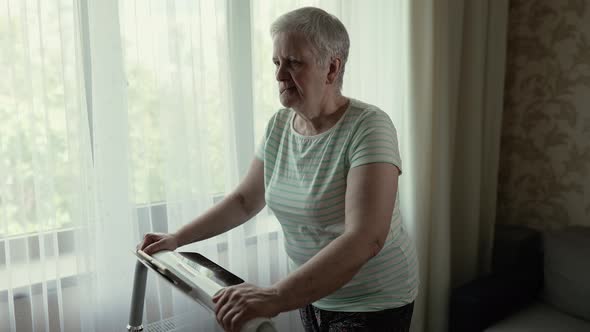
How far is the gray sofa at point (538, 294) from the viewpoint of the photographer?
1.97 metres

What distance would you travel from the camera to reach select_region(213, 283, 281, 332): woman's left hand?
789mm

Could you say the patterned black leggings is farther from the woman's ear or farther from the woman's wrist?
the woman's ear

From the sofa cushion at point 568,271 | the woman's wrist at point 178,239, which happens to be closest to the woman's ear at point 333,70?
the woman's wrist at point 178,239

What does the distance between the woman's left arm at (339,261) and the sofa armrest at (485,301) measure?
1213mm

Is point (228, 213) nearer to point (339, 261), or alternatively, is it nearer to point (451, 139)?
point (339, 261)

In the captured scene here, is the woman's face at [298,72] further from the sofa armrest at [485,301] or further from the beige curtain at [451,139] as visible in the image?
the sofa armrest at [485,301]

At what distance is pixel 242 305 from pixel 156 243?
48cm

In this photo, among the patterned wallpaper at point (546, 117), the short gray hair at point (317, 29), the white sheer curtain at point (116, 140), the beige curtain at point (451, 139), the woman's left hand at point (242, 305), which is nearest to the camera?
the woman's left hand at point (242, 305)

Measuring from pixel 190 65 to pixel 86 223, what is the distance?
0.64 m

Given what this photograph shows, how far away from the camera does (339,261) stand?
36.5 inches

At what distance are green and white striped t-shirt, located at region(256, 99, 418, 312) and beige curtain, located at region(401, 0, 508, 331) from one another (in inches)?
35.5

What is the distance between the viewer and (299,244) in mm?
1290

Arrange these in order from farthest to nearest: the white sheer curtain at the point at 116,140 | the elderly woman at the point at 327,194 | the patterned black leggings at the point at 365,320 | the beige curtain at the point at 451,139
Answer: the beige curtain at the point at 451,139
the white sheer curtain at the point at 116,140
the patterned black leggings at the point at 365,320
the elderly woman at the point at 327,194

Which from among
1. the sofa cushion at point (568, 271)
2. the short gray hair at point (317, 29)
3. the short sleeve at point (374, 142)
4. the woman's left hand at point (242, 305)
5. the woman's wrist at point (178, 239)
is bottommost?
the sofa cushion at point (568, 271)
